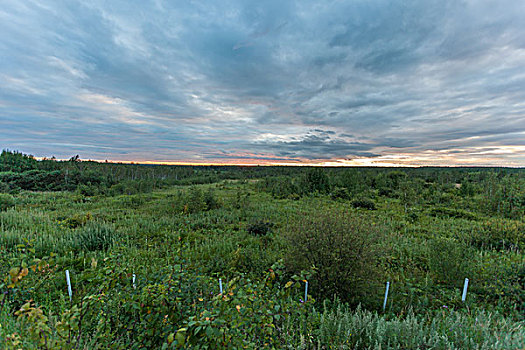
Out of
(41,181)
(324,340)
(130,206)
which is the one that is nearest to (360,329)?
(324,340)

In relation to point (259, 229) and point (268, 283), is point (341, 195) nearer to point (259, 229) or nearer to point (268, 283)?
point (259, 229)

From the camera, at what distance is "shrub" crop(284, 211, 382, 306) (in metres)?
5.24

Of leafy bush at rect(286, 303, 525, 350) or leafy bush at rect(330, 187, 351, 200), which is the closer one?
leafy bush at rect(286, 303, 525, 350)

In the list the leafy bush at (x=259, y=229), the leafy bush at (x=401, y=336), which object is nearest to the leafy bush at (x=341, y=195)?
the leafy bush at (x=259, y=229)

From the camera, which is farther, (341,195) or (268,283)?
(341,195)

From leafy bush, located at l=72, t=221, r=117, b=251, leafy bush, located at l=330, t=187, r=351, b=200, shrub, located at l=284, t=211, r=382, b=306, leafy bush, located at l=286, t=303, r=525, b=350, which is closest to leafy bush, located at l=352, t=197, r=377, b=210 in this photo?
leafy bush, located at l=330, t=187, r=351, b=200

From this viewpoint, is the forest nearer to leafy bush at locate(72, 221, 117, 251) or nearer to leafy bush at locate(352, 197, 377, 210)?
leafy bush at locate(72, 221, 117, 251)

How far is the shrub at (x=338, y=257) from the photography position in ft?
17.2

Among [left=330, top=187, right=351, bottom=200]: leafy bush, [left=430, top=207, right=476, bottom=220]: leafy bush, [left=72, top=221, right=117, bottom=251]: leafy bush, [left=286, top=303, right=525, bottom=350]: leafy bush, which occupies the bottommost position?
[left=430, top=207, right=476, bottom=220]: leafy bush

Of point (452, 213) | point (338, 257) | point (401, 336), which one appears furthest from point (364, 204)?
point (401, 336)

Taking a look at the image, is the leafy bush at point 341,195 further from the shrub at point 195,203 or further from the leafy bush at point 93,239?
the leafy bush at point 93,239

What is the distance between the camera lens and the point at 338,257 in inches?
208

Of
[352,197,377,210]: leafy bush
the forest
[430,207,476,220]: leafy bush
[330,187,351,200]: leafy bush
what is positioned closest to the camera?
the forest

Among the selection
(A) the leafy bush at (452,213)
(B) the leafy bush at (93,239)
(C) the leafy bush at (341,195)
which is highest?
(B) the leafy bush at (93,239)
